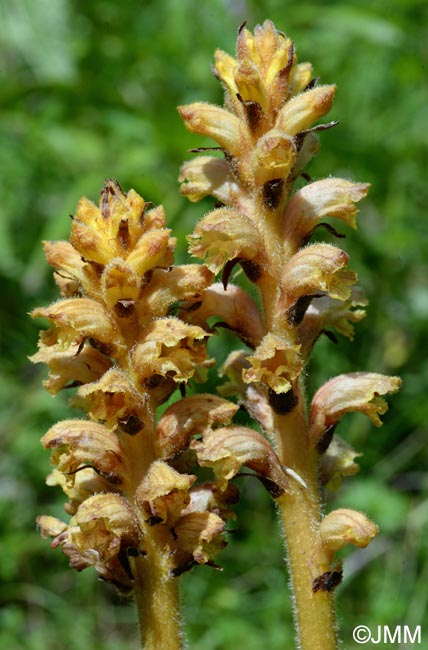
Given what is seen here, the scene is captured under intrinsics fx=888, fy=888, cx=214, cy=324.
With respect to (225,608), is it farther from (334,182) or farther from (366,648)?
(334,182)

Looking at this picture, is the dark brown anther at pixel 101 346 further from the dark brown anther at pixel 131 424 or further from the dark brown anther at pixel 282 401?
the dark brown anther at pixel 282 401

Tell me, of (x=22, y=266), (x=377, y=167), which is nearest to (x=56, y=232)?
(x=22, y=266)

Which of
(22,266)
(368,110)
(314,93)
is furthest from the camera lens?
(368,110)

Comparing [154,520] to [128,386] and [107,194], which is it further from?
[107,194]

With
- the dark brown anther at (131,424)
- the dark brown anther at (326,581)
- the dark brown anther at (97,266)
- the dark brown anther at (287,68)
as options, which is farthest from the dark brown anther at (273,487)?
the dark brown anther at (287,68)

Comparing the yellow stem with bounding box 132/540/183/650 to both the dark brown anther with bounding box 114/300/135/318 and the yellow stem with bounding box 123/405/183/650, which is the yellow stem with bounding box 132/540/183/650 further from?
the dark brown anther with bounding box 114/300/135/318

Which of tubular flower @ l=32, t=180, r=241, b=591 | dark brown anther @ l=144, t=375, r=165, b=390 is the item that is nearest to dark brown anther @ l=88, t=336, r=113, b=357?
tubular flower @ l=32, t=180, r=241, b=591

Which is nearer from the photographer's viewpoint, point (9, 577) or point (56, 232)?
point (56, 232)
